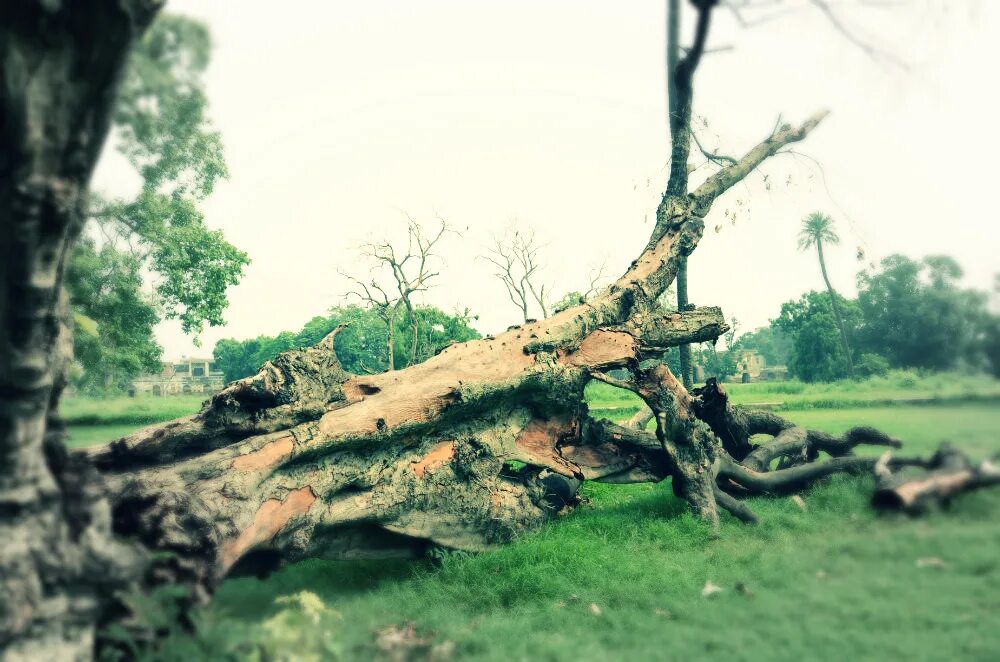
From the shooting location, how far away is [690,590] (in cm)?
473

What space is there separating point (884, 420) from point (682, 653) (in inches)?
81.1

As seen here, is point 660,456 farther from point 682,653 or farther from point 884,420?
point 682,653

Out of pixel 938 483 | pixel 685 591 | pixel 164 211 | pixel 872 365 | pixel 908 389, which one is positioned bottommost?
pixel 685 591

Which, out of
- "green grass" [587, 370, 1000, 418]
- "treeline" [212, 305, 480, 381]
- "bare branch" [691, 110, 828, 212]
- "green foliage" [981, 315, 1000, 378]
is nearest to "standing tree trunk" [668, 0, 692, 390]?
"bare branch" [691, 110, 828, 212]

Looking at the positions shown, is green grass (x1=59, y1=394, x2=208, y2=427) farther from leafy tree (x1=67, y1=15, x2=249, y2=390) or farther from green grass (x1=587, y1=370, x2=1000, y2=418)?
green grass (x1=587, y1=370, x2=1000, y2=418)

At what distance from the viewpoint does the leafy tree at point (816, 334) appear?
4.54 metres

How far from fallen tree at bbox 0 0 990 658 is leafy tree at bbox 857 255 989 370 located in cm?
54

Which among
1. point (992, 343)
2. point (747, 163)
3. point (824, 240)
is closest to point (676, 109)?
point (747, 163)

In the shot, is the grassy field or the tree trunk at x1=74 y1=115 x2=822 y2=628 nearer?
the grassy field

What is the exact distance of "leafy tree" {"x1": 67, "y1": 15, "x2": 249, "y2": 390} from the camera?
9.84 feet

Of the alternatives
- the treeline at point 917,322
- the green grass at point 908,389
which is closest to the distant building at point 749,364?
the green grass at point 908,389

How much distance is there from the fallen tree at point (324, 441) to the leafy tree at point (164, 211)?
50cm

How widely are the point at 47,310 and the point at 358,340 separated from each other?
31753mm

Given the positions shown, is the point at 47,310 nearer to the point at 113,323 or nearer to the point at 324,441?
the point at 324,441
